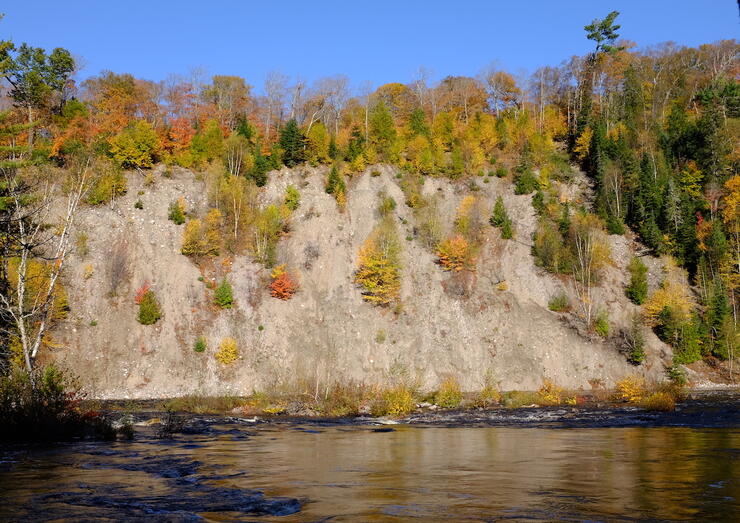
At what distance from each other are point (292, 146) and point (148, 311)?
95.2 ft

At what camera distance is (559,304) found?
52.5 m

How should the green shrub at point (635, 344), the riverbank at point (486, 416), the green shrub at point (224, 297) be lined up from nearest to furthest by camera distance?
the riverbank at point (486, 416)
the green shrub at point (635, 344)
the green shrub at point (224, 297)

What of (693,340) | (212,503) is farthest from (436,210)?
(212,503)

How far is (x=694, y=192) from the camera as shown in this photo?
6116 cm

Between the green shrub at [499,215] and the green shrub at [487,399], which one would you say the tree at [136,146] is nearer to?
the green shrub at [499,215]

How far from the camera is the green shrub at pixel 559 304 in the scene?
52344 millimetres

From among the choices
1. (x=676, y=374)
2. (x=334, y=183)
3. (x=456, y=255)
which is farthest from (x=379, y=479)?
(x=334, y=183)

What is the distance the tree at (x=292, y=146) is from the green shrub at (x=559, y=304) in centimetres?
3477

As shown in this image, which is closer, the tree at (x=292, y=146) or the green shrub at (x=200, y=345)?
the green shrub at (x=200, y=345)

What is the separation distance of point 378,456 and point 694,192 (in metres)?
59.5

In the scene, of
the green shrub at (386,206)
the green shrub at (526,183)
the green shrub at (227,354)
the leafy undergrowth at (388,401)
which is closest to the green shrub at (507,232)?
the green shrub at (526,183)

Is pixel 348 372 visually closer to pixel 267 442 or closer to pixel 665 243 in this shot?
pixel 267 442

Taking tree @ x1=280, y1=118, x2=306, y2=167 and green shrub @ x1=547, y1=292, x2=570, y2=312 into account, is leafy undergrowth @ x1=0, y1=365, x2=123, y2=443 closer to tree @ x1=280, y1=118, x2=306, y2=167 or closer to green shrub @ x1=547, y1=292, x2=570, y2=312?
green shrub @ x1=547, y1=292, x2=570, y2=312

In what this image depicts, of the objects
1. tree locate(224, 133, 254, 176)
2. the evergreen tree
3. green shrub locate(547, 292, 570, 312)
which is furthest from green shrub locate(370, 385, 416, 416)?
tree locate(224, 133, 254, 176)
